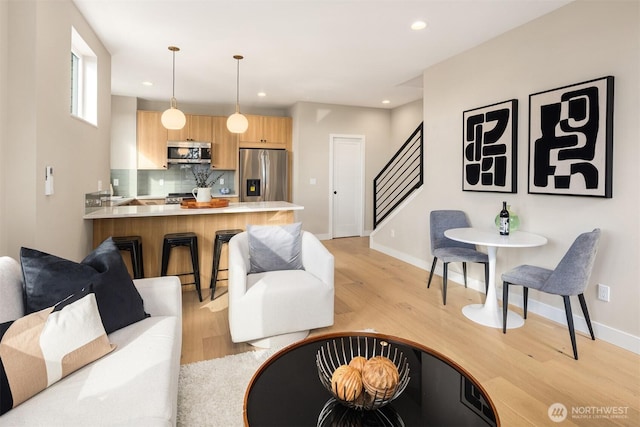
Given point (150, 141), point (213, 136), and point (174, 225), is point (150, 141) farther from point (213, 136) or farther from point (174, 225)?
point (174, 225)

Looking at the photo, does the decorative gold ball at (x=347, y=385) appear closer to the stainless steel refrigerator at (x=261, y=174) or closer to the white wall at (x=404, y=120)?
the stainless steel refrigerator at (x=261, y=174)

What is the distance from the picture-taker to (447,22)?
3.16 meters

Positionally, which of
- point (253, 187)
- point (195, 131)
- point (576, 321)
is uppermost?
point (195, 131)

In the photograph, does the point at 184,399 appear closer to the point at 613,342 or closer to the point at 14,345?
the point at 14,345

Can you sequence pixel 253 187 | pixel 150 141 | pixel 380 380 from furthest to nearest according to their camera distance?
pixel 253 187 → pixel 150 141 → pixel 380 380

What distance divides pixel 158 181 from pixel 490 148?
5.66 metres

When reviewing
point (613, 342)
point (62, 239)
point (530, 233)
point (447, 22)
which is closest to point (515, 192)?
point (530, 233)

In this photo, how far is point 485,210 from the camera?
3.70 m

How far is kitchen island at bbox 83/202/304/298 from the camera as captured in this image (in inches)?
135

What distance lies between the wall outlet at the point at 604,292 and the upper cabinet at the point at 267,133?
5.31 meters

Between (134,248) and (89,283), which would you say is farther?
(134,248)

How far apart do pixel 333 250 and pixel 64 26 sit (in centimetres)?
438

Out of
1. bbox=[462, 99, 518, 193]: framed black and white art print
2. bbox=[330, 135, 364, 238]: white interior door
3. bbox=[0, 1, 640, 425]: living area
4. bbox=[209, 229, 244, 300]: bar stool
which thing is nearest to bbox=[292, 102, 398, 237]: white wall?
bbox=[330, 135, 364, 238]: white interior door

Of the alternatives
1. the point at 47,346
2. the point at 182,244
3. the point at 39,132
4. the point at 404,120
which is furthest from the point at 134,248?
the point at 404,120
